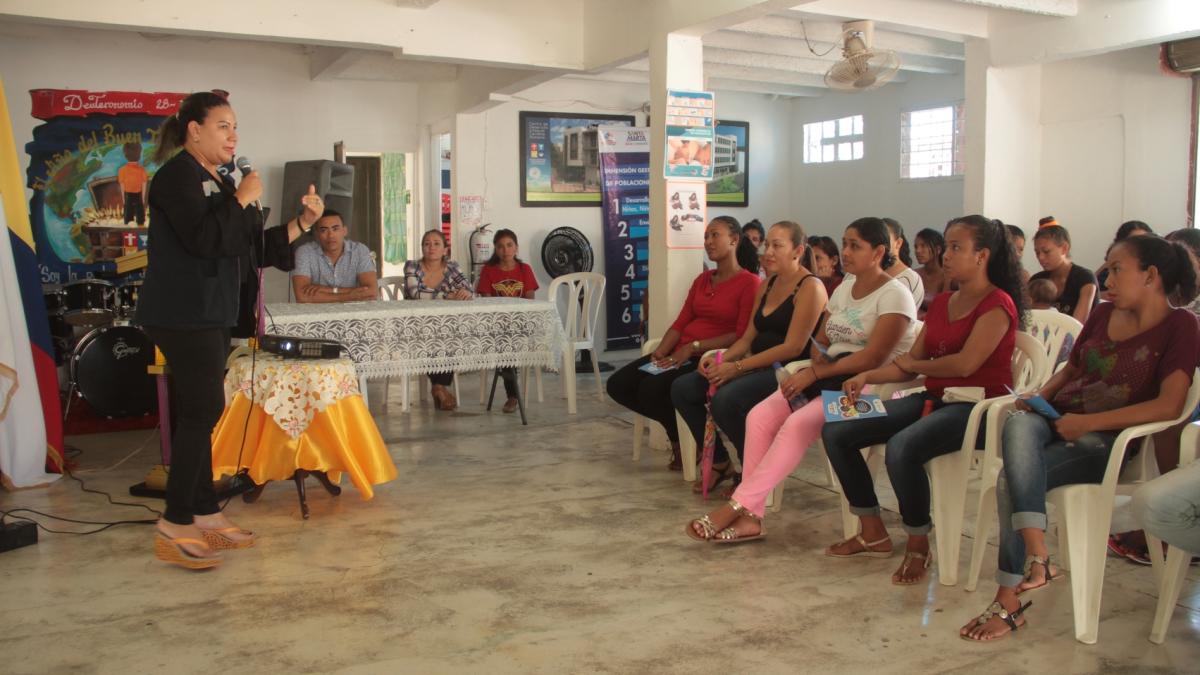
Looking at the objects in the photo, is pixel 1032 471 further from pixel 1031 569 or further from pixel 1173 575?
pixel 1173 575

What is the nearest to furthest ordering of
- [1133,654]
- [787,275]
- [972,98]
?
[1133,654], [787,275], [972,98]

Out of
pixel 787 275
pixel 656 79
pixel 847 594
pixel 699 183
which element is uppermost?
pixel 656 79

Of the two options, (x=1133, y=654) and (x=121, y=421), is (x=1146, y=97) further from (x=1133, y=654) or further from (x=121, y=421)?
(x=121, y=421)

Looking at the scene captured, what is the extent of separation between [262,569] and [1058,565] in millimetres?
2588

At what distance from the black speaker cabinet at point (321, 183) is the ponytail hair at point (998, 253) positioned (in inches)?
210

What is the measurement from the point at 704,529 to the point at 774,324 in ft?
3.30

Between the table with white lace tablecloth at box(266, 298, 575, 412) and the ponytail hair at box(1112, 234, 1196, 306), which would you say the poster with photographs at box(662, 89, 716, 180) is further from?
the ponytail hair at box(1112, 234, 1196, 306)

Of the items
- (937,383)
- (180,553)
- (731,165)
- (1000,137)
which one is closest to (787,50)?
(1000,137)

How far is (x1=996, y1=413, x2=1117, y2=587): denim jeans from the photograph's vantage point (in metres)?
2.66

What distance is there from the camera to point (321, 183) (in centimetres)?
737

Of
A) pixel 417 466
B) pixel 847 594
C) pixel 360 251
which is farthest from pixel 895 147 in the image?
pixel 847 594

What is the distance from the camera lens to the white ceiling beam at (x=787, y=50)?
691cm

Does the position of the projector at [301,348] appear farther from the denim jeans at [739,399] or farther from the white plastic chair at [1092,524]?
the white plastic chair at [1092,524]

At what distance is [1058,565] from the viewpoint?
3.19 m
